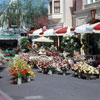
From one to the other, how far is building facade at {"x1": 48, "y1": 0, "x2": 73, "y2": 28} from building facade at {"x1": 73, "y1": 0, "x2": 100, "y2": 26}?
11.8 ft

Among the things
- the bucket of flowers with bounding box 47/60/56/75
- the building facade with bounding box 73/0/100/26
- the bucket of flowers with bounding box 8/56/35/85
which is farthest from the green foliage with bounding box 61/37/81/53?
the bucket of flowers with bounding box 8/56/35/85

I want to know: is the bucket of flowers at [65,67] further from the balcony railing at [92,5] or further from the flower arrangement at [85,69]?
the balcony railing at [92,5]

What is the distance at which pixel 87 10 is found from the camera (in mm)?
19906

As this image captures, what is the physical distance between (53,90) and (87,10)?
1207 cm

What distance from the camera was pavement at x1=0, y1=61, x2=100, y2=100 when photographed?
807 centimetres

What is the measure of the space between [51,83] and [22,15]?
20.3 meters

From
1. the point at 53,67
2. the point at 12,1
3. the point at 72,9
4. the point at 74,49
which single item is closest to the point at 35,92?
the point at 53,67

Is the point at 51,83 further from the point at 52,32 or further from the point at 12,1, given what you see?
the point at 12,1

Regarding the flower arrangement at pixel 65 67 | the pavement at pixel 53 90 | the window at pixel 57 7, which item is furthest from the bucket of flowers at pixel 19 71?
the window at pixel 57 7

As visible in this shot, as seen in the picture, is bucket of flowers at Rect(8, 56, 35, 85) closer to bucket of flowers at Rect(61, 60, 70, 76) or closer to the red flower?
the red flower

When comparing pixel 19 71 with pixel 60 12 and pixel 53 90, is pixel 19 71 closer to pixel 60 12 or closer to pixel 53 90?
pixel 53 90

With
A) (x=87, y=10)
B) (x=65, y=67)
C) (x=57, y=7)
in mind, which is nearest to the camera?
(x=65, y=67)

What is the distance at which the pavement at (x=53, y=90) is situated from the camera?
8070 millimetres

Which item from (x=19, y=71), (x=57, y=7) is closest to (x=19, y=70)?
(x=19, y=71)
